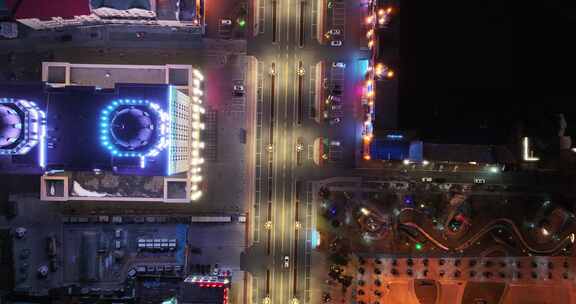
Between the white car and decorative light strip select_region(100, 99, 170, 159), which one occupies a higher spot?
the white car

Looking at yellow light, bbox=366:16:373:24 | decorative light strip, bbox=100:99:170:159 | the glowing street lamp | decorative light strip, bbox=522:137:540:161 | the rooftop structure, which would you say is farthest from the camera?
decorative light strip, bbox=522:137:540:161

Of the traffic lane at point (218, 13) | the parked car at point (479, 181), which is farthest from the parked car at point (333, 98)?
the parked car at point (479, 181)

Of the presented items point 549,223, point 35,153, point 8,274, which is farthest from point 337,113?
point 8,274

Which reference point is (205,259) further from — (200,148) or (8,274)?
(8,274)

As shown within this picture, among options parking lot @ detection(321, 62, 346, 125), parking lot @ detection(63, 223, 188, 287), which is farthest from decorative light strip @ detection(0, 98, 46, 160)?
parking lot @ detection(321, 62, 346, 125)

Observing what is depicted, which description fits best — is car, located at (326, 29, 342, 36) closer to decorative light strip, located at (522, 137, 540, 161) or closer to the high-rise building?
the high-rise building

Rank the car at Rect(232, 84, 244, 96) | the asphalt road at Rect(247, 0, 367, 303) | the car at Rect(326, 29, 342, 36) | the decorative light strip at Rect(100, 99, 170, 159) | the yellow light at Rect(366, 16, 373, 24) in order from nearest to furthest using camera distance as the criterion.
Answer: the decorative light strip at Rect(100, 99, 170, 159) < the yellow light at Rect(366, 16, 373, 24) < the car at Rect(232, 84, 244, 96) < the car at Rect(326, 29, 342, 36) < the asphalt road at Rect(247, 0, 367, 303)

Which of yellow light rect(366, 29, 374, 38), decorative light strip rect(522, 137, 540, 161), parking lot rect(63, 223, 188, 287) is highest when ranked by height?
yellow light rect(366, 29, 374, 38)

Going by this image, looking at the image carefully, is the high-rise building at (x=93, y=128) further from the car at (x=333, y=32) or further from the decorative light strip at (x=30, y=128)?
the car at (x=333, y=32)
